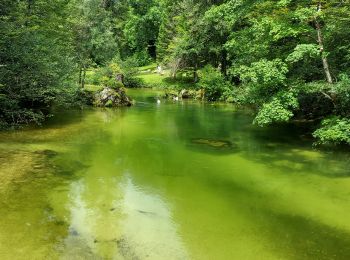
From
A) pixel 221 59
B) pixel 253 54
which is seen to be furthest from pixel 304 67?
pixel 221 59

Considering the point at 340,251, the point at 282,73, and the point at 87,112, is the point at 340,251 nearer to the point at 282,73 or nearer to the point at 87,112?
the point at 282,73

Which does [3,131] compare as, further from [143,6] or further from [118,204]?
[143,6]

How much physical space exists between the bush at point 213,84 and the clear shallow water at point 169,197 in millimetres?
18351

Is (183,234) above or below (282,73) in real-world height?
below

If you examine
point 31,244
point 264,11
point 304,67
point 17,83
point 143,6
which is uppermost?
point 143,6

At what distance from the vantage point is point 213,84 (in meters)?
36.8

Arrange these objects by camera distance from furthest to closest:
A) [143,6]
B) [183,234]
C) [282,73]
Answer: [143,6] < [282,73] < [183,234]

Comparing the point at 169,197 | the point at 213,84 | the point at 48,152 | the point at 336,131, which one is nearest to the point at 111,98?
the point at 213,84

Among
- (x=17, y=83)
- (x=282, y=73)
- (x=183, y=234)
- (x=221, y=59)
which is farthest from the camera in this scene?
(x=221, y=59)

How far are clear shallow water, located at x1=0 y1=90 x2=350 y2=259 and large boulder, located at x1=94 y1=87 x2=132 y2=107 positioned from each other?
36.0ft

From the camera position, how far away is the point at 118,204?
31.3ft

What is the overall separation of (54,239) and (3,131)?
1123cm

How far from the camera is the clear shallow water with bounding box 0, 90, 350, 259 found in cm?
735

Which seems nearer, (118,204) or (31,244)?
(31,244)
